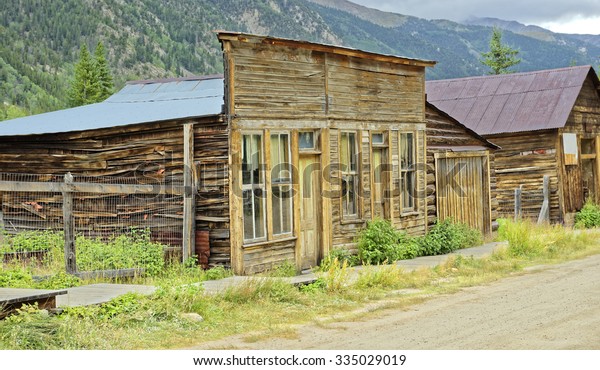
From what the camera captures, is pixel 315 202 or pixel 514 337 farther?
pixel 315 202

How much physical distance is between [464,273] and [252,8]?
599ft

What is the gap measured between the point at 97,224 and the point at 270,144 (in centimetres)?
364

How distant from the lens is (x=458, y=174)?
2164 cm

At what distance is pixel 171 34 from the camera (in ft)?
455

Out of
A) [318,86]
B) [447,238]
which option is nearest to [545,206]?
[447,238]

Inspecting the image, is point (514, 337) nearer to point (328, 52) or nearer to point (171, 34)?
point (328, 52)

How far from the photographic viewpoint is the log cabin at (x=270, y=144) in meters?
14.7

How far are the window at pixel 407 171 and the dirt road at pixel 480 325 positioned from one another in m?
5.42

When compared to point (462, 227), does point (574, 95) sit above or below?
above

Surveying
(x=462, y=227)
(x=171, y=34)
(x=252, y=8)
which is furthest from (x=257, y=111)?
(x=252, y=8)

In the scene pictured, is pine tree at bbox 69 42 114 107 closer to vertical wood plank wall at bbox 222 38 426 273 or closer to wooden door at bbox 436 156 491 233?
wooden door at bbox 436 156 491 233

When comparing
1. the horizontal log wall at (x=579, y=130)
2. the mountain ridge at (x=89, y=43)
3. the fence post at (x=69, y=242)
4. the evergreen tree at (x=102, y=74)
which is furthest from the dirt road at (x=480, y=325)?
the mountain ridge at (x=89, y=43)

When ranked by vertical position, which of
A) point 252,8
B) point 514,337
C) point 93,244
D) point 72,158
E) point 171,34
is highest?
point 252,8

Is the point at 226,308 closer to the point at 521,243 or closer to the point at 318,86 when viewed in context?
the point at 318,86
